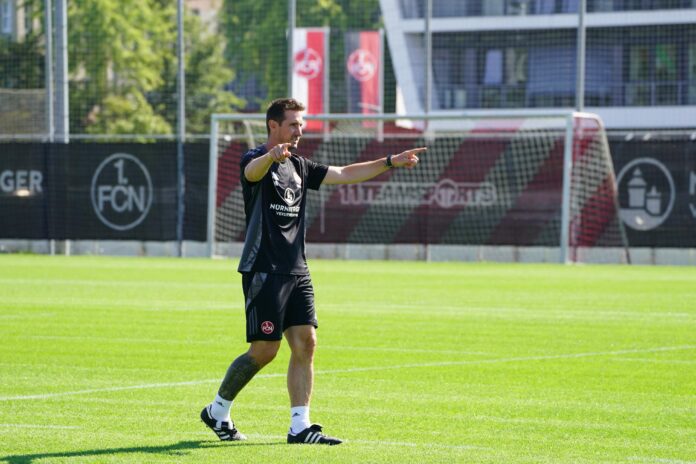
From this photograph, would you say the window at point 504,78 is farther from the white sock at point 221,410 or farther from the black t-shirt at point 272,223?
the white sock at point 221,410

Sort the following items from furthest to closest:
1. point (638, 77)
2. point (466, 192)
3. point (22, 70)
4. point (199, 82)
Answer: point (199, 82), point (638, 77), point (22, 70), point (466, 192)

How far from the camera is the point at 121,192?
34.0 meters

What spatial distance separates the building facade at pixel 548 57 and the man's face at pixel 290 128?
4162 centimetres

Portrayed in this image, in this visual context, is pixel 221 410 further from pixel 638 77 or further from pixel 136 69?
pixel 136 69

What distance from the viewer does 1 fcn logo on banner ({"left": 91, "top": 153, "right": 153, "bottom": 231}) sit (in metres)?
33.9

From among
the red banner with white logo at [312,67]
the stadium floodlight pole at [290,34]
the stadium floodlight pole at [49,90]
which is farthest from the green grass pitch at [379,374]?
the red banner with white logo at [312,67]

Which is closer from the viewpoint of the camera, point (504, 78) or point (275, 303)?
point (275, 303)

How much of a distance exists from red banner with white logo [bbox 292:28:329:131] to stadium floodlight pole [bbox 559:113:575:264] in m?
9.45

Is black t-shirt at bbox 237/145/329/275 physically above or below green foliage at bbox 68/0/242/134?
below

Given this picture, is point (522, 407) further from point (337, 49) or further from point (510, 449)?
point (337, 49)

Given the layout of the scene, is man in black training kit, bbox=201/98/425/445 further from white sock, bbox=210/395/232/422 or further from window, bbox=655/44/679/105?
window, bbox=655/44/679/105

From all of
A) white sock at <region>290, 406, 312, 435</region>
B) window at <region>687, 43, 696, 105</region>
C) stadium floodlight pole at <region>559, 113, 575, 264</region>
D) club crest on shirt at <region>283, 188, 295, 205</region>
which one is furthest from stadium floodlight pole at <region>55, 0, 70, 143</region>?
white sock at <region>290, 406, 312, 435</region>

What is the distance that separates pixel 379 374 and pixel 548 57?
46.1 metres

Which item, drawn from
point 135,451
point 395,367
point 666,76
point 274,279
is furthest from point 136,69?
point 135,451
